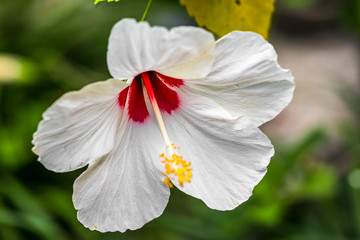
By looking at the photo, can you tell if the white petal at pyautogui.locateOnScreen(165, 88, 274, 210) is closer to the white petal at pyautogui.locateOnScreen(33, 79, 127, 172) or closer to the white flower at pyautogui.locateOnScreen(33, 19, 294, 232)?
the white flower at pyautogui.locateOnScreen(33, 19, 294, 232)

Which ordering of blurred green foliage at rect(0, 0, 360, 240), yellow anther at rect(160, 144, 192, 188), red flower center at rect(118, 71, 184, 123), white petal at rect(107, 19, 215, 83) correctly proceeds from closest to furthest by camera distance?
white petal at rect(107, 19, 215, 83) < yellow anther at rect(160, 144, 192, 188) < red flower center at rect(118, 71, 184, 123) < blurred green foliage at rect(0, 0, 360, 240)

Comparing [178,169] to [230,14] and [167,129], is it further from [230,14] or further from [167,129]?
[230,14]

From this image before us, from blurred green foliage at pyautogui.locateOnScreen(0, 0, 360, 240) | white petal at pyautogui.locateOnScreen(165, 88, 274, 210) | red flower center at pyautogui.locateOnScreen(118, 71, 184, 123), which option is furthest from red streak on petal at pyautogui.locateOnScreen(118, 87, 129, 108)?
blurred green foliage at pyautogui.locateOnScreen(0, 0, 360, 240)

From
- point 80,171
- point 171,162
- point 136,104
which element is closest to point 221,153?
point 171,162

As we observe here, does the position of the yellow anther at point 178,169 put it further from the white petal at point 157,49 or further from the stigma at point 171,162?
the white petal at point 157,49

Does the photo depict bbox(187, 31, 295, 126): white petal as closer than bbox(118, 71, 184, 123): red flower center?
Yes

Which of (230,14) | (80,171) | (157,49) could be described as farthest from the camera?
(80,171)

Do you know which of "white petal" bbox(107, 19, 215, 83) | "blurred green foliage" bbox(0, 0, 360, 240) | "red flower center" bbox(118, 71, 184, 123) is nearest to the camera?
"white petal" bbox(107, 19, 215, 83)
